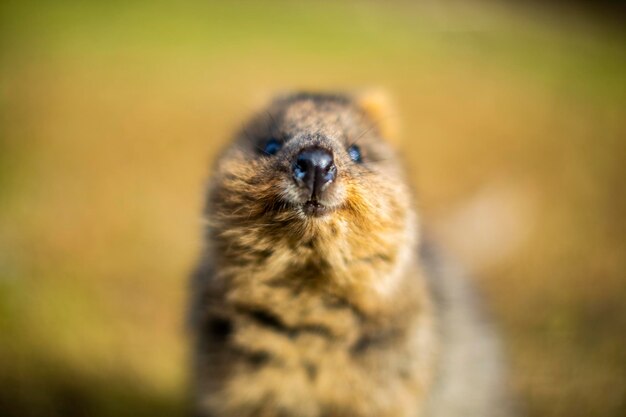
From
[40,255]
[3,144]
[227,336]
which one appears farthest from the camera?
[3,144]

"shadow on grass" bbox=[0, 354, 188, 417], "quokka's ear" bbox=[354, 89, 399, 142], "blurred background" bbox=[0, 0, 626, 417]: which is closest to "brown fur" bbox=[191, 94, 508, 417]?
"blurred background" bbox=[0, 0, 626, 417]

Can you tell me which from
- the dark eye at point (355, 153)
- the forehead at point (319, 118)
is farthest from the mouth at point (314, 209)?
the dark eye at point (355, 153)

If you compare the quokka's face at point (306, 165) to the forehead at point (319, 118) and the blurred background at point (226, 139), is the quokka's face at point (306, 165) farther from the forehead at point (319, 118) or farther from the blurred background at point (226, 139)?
the blurred background at point (226, 139)

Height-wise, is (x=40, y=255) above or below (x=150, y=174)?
below

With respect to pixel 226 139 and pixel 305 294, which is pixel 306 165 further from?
pixel 226 139

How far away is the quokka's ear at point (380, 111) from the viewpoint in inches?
177

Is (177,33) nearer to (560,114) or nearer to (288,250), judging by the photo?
(560,114)

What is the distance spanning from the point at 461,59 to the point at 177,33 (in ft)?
29.2

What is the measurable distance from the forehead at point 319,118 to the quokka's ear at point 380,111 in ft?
0.87

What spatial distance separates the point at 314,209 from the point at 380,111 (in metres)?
1.96

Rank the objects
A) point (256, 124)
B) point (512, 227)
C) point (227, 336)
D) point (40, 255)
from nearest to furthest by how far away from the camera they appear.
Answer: point (227, 336) < point (256, 124) < point (40, 255) < point (512, 227)

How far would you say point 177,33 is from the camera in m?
15.7

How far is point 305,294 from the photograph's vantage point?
3395mm

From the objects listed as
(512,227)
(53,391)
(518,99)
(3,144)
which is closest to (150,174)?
(3,144)
